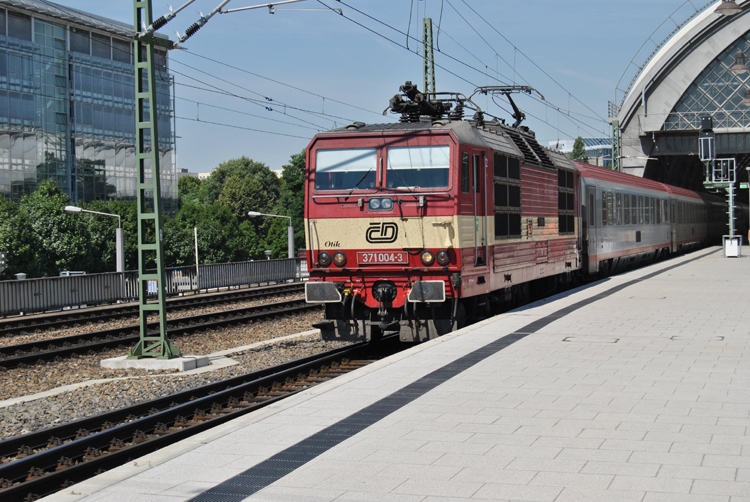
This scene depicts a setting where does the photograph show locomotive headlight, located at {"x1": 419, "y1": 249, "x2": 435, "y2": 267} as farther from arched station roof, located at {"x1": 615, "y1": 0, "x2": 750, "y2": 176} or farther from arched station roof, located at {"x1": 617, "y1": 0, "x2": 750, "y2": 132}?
arched station roof, located at {"x1": 617, "y1": 0, "x2": 750, "y2": 132}

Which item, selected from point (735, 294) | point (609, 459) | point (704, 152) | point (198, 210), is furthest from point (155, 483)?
point (198, 210)

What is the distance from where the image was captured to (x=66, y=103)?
237 ft

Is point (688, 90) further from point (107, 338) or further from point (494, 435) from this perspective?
point (494, 435)

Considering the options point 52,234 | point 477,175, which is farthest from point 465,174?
point 52,234

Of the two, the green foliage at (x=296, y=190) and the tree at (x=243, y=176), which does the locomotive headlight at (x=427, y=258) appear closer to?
the green foliage at (x=296, y=190)

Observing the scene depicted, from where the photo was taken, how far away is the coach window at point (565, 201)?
1875 centimetres

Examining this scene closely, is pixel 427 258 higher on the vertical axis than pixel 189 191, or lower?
lower

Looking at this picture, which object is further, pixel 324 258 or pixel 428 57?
pixel 428 57

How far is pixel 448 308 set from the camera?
12625 mm

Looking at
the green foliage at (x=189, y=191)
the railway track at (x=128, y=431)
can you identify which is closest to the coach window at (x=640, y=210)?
the railway track at (x=128, y=431)

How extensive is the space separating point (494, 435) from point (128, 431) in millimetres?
3967

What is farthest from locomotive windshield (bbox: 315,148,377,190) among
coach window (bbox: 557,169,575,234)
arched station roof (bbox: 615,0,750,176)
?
arched station roof (bbox: 615,0,750,176)

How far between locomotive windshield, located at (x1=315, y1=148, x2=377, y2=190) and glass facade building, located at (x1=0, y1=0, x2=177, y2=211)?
55.3m

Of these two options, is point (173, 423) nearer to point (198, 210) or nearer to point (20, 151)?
point (20, 151)
